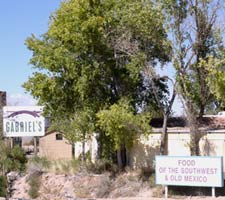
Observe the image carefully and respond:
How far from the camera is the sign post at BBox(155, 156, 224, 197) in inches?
1023

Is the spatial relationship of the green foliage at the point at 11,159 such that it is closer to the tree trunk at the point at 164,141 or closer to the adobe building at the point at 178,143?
the adobe building at the point at 178,143

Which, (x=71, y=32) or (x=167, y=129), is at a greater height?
(x=71, y=32)

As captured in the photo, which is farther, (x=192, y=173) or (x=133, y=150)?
(x=133, y=150)

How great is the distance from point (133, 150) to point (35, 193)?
5.88 m

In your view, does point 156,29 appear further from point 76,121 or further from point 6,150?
point 6,150

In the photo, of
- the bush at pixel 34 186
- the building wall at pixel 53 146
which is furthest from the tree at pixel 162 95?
→ the building wall at pixel 53 146

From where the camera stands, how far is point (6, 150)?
120 feet

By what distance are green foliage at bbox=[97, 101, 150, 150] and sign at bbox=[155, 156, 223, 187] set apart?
2.13 m

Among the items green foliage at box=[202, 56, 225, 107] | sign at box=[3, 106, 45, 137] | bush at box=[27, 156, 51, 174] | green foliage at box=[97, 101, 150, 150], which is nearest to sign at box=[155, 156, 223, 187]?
green foliage at box=[97, 101, 150, 150]

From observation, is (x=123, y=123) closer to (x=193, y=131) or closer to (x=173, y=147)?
(x=193, y=131)

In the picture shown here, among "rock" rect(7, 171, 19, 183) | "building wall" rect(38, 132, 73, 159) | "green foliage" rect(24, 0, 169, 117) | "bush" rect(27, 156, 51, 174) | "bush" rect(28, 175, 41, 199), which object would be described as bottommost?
"bush" rect(28, 175, 41, 199)

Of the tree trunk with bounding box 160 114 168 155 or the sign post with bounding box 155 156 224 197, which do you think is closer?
the sign post with bounding box 155 156 224 197

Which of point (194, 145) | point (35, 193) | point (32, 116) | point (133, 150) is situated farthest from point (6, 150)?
point (194, 145)

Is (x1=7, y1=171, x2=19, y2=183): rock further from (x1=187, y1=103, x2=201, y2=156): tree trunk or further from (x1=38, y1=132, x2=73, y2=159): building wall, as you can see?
(x1=38, y1=132, x2=73, y2=159): building wall
